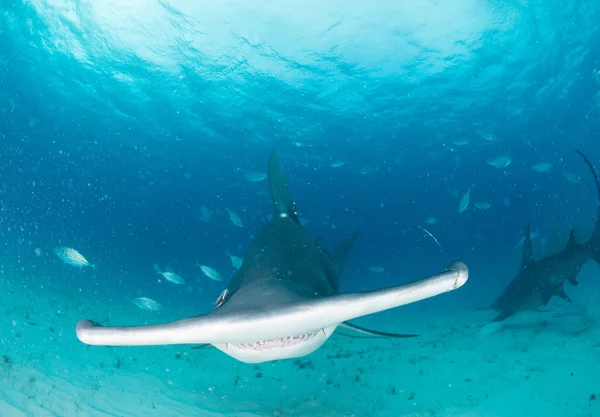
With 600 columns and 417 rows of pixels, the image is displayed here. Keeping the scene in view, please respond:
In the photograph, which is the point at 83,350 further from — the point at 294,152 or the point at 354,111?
the point at 294,152

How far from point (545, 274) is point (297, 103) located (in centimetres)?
1925

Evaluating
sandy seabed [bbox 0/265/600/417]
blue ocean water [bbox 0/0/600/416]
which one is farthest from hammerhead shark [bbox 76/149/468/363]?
sandy seabed [bbox 0/265/600/417]

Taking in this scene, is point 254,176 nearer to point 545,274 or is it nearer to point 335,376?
point 335,376

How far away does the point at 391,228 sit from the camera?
86438 mm

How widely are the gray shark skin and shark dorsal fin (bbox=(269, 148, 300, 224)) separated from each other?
670cm

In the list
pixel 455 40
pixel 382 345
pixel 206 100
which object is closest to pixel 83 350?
pixel 382 345

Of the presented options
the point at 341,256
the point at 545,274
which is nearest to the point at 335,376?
the point at 341,256

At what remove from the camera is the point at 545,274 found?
920cm

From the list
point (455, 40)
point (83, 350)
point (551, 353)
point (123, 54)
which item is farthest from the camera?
point (123, 54)

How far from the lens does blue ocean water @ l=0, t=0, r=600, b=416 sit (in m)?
16.4

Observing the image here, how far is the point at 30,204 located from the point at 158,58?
85805 millimetres

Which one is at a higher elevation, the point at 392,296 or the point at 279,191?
the point at 279,191

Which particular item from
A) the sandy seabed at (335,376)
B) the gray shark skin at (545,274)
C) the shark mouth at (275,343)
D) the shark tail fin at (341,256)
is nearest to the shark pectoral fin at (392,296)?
the shark mouth at (275,343)

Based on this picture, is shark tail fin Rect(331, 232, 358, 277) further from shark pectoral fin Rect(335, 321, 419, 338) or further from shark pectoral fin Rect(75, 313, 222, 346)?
shark pectoral fin Rect(75, 313, 222, 346)
